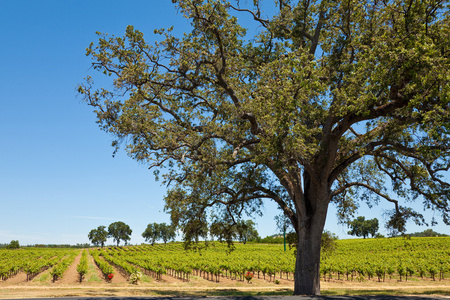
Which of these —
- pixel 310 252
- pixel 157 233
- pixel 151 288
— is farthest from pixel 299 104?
pixel 157 233

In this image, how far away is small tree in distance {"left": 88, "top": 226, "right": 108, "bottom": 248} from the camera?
166 meters

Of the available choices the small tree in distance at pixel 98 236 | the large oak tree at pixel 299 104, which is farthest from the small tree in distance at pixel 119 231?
the large oak tree at pixel 299 104

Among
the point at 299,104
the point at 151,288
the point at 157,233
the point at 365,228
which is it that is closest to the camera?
the point at 299,104

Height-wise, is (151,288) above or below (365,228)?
below

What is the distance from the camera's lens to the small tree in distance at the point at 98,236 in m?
166

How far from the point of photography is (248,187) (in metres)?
18.5

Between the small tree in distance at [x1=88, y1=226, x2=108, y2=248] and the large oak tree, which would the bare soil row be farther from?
the small tree in distance at [x1=88, y1=226, x2=108, y2=248]

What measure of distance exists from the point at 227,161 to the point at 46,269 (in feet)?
106

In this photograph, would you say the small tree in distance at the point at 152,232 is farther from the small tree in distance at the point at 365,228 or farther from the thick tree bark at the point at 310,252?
the thick tree bark at the point at 310,252

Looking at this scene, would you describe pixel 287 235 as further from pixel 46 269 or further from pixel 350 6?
pixel 46 269

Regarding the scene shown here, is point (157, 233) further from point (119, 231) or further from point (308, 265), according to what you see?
point (308, 265)

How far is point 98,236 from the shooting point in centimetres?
16675

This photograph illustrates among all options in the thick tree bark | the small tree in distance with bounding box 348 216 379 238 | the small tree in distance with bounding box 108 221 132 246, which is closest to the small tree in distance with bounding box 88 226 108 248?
the small tree in distance with bounding box 108 221 132 246

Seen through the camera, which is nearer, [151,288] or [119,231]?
[151,288]
